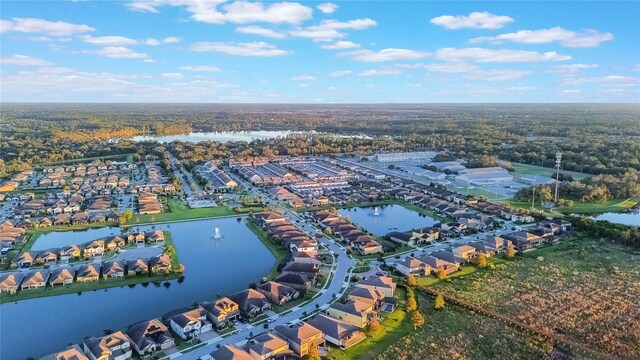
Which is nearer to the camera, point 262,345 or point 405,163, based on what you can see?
point 262,345

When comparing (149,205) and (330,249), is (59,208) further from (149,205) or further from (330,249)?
(330,249)

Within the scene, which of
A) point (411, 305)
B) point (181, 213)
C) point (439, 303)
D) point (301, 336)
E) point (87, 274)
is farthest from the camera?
point (181, 213)

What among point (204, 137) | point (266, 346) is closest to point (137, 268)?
point (266, 346)

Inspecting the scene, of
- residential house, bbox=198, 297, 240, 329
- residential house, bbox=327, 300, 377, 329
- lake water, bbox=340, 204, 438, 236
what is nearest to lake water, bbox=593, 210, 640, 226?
lake water, bbox=340, 204, 438, 236

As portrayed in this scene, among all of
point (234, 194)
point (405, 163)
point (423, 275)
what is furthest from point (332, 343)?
point (405, 163)

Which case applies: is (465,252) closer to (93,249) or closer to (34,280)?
(93,249)

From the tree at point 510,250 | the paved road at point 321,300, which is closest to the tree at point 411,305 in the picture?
the paved road at point 321,300
